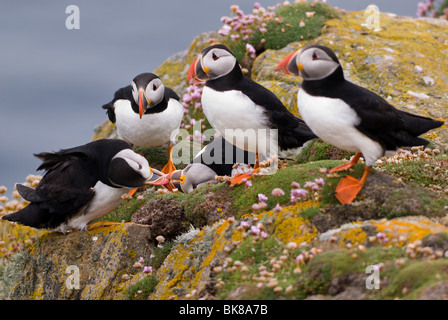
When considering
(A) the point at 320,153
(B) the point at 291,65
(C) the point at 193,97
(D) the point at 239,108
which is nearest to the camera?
(B) the point at 291,65

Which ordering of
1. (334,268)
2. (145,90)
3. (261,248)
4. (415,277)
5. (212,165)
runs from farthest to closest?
(212,165) < (145,90) < (261,248) < (334,268) < (415,277)

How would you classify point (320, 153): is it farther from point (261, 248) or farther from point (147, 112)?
point (261, 248)

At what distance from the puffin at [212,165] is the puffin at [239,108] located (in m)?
1.98

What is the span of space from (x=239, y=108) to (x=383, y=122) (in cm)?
189

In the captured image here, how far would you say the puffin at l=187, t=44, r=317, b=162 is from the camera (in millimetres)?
7297

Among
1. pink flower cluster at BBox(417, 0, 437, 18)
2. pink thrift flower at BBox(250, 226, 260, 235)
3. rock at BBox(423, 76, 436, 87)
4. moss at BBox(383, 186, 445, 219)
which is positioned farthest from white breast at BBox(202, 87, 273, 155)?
pink flower cluster at BBox(417, 0, 437, 18)

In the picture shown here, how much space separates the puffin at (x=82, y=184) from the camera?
6898 mm

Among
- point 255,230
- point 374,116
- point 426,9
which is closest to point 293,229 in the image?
point 255,230

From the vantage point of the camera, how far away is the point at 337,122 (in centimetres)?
590

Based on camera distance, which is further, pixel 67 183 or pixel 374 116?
pixel 67 183

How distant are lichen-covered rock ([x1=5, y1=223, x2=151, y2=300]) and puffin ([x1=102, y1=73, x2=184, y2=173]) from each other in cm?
292

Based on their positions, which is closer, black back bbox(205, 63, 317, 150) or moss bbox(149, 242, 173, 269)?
moss bbox(149, 242, 173, 269)

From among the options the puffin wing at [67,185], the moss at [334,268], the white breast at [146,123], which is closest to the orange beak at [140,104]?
the white breast at [146,123]

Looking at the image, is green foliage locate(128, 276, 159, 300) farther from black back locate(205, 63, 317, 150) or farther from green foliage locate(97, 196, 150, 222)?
green foliage locate(97, 196, 150, 222)
